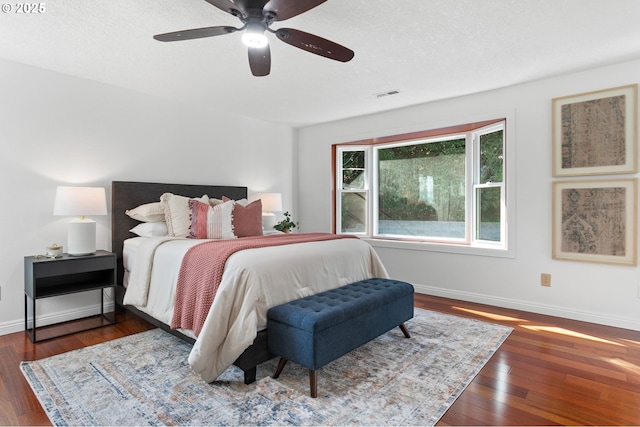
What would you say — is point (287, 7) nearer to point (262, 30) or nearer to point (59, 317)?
point (262, 30)

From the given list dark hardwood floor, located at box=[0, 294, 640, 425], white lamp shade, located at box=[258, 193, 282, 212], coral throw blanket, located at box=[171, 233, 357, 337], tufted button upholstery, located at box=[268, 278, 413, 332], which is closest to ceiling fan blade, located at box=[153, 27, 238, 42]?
coral throw blanket, located at box=[171, 233, 357, 337]

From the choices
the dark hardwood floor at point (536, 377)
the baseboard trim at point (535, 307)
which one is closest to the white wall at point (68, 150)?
the dark hardwood floor at point (536, 377)

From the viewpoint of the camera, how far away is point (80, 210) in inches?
114

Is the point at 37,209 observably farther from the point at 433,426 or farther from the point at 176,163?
the point at 433,426

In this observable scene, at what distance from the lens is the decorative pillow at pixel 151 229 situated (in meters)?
3.39

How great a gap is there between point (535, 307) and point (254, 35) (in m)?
3.53

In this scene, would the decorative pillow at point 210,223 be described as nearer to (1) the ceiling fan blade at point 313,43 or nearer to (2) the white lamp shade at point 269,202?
(2) the white lamp shade at point 269,202

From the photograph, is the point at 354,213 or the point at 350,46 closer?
the point at 350,46

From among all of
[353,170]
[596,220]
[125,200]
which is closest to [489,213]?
[596,220]

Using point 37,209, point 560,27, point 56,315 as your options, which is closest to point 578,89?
point 560,27

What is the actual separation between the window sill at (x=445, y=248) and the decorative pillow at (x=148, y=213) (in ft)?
8.77

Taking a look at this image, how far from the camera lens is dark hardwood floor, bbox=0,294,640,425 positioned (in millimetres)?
1775

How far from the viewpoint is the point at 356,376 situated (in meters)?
2.17

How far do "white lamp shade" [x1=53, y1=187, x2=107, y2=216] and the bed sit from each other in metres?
0.46
